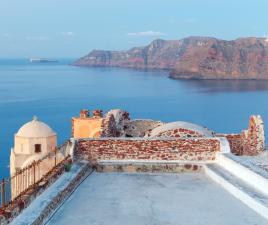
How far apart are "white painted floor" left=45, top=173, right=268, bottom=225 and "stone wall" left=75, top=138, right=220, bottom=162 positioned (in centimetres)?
83

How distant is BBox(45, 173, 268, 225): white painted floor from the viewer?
771 cm

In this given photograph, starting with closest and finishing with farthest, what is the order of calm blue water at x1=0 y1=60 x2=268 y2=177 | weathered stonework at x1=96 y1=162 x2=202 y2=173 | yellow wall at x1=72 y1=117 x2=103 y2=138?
weathered stonework at x1=96 y1=162 x2=202 y2=173 → yellow wall at x1=72 y1=117 x2=103 y2=138 → calm blue water at x1=0 y1=60 x2=268 y2=177

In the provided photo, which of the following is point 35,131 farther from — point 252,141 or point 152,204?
point 152,204

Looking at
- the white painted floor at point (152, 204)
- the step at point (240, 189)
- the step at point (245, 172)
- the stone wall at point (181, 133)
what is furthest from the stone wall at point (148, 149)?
the stone wall at point (181, 133)

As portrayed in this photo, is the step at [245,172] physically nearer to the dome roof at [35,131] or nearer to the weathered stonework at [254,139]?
the weathered stonework at [254,139]

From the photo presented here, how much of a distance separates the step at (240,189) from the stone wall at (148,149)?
0.55 metres

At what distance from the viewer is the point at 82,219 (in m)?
7.71

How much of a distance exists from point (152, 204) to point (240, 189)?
5.42 feet

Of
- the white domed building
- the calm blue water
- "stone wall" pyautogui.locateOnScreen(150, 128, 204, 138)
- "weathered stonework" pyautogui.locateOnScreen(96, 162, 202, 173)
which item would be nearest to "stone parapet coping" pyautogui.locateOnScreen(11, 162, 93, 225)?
"weathered stonework" pyautogui.locateOnScreen(96, 162, 202, 173)

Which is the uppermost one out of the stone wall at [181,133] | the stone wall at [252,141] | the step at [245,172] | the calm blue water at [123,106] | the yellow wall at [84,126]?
the stone wall at [181,133]

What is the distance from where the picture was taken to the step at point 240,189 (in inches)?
319

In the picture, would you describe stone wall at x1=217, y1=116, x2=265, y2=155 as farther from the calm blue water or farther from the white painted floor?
the calm blue water

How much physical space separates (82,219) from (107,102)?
101169 millimetres

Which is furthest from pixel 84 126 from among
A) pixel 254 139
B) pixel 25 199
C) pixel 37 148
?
pixel 25 199
